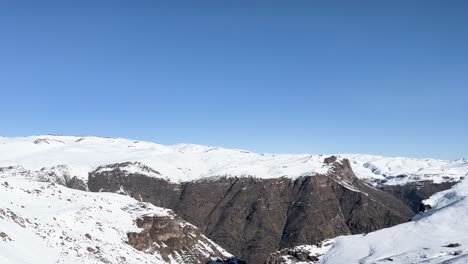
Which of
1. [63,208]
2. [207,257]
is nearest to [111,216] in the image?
[63,208]

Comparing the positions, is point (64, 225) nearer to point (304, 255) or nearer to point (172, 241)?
point (304, 255)

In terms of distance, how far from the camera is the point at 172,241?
140m

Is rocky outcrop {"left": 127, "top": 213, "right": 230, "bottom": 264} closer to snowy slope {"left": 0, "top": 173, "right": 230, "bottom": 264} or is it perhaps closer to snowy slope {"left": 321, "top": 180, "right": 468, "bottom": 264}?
snowy slope {"left": 0, "top": 173, "right": 230, "bottom": 264}

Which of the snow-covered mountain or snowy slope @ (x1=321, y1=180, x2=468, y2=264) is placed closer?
snowy slope @ (x1=321, y1=180, x2=468, y2=264)

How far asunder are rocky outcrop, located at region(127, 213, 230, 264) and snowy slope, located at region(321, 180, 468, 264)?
1658 inches

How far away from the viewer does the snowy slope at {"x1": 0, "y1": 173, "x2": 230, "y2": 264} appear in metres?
63.7

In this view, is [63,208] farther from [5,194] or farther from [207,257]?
[207,257]

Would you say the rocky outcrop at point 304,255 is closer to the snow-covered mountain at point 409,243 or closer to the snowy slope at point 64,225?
the snow-covered mountain at point 409,243

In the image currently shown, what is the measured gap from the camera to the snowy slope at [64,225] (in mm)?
63688

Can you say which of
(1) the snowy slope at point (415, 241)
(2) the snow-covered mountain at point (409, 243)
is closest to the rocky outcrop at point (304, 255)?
(2) the snow-covered mountain at point (409, 243)

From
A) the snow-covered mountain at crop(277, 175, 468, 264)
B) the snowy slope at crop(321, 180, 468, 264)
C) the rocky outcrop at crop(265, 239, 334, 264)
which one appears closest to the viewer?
the snowy slope at crop(321, 180, 468, 264)

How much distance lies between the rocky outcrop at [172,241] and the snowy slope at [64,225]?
2101 mm

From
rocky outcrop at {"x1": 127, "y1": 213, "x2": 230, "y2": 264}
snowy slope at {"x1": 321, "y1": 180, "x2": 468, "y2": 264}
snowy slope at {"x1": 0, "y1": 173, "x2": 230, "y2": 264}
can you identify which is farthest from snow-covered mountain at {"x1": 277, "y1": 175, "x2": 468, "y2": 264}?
snowy slope at {"x1": 0, "y1": 173, "x2": 230, "y2": 264}

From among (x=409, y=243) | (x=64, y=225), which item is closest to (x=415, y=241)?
(x=409, y=243)
